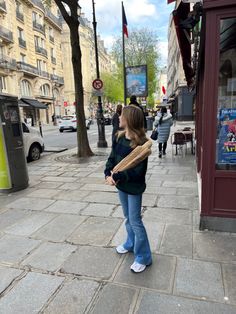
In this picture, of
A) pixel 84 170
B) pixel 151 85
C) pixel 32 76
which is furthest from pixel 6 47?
pixel 84 170

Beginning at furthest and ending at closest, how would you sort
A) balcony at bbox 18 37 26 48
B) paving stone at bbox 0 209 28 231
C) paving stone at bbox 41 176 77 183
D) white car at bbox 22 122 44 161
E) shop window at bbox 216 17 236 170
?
balcony at bbox 18 37 26 48
white car at bbox 22 122 44 161
paving stone at bbox 41 176 77 183
paving stone at bbox 0 209 28 231
shop window at bbox 216 17 236 170

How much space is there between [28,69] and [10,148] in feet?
105

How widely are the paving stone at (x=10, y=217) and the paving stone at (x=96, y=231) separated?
1.09 metres

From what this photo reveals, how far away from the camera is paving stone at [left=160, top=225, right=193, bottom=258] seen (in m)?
2.94

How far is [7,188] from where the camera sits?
17.6 feet

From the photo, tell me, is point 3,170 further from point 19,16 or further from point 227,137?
point 19,16

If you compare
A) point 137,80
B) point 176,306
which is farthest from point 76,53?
point 176,306

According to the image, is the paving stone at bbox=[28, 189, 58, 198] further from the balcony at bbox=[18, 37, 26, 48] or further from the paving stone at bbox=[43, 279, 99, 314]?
the balcony at bbox=[18, 37, 26, 48]

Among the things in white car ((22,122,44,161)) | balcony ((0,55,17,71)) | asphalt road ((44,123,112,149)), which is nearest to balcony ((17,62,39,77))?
balcony ((0,55,17,71))

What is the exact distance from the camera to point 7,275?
8.66 ft

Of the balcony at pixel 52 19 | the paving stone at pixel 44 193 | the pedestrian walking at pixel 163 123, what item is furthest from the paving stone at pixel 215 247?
the balcony at pixel 52 19

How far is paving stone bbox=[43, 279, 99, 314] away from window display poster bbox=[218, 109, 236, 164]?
2.08m

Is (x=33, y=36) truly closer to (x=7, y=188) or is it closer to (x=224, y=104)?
(x=7, y=188)

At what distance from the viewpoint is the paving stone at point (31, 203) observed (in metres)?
4.54
